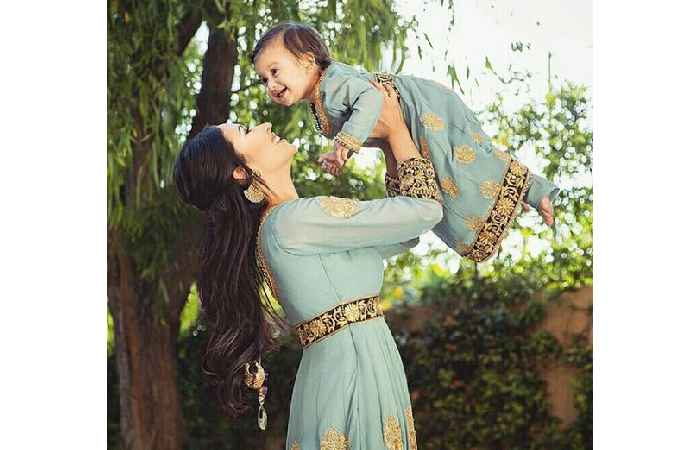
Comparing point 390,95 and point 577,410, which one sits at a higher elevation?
point 390,95

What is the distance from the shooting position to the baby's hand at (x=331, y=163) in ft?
10.5

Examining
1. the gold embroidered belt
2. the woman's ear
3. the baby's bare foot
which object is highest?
the woman's ear

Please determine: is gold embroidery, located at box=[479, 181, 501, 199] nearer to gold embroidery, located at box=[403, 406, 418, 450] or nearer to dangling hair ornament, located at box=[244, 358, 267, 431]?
gold embroidery, located at box=[403, 406, 418, 450]

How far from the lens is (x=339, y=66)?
3.29m

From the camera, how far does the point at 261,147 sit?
328 cm

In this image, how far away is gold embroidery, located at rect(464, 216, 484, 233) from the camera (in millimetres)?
3314

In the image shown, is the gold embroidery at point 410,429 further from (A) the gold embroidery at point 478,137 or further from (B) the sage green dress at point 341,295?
(A) the gold embroidery at point 478,137

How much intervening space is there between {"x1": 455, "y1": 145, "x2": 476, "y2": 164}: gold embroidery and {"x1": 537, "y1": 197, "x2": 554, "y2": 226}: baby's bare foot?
231 mm

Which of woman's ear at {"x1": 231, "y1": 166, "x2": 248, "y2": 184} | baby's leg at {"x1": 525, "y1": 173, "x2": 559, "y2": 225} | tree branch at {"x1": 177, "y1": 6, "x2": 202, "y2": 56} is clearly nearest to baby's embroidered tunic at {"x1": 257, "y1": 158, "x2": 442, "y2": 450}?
woman's ear at {"x1": 231, "y1": 166, "x2": 248, "y2": 184}

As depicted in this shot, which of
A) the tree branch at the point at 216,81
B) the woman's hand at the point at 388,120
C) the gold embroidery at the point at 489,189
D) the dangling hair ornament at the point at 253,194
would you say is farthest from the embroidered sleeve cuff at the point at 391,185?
the tree branch at the point at 216,81
